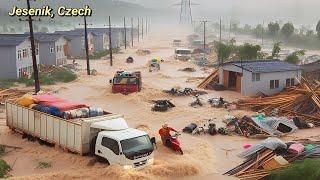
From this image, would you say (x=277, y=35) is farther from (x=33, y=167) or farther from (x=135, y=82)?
(x=33, y=167)

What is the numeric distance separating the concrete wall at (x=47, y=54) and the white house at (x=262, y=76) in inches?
1069

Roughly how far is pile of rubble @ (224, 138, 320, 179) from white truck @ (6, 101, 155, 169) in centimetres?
412

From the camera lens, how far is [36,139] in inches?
926

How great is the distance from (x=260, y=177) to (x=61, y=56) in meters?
48.7

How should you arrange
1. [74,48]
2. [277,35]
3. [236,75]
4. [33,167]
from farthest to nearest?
1. [277,35]
2. [74,48]
3. [236,75]
4. [33,167]

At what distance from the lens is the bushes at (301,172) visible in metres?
16.7

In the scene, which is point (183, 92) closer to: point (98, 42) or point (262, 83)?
point (262, 83)

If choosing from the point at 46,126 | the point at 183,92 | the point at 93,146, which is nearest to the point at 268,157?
the point at 93,146

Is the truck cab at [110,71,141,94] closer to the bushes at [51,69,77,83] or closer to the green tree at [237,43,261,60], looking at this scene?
the bushes at [51,69,77,83]

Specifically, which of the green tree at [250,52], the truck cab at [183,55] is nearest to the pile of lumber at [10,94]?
the green tree at [250,52]

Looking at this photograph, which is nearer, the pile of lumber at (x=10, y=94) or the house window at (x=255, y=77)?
the pile of lumber at (x=10, y=94)

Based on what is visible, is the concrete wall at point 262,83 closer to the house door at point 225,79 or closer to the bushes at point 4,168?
the house door at point 225,79

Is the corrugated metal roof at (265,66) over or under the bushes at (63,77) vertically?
over

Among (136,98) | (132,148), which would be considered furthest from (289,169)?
(136,98)
